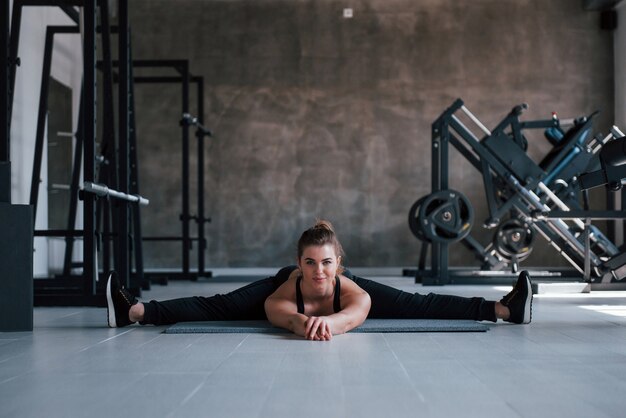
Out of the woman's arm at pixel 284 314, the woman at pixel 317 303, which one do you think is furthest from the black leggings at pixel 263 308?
the woman's arm at pixel 284 314

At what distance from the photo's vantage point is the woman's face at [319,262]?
3133 mm

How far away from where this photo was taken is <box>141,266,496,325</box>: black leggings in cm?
368

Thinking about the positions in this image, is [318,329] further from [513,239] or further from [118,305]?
[513,239]

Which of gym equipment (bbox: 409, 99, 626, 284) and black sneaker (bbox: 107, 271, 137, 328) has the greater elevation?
gym equipment (bbox: 409, 99, 626, 284)

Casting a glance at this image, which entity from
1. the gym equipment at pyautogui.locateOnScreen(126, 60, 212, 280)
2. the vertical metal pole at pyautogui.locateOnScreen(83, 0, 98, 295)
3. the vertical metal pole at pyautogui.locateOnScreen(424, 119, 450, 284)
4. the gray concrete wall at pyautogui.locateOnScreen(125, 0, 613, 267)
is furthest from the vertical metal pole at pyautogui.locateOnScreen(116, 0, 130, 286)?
the gray concrete wall at pyautogui.locateOnScreen(125, 0, 613, 267)

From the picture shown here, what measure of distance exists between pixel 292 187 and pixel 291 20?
224 centimetres

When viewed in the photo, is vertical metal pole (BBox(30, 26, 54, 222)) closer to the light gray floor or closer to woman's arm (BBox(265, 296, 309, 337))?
the light gray floor

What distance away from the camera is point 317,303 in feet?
11.0

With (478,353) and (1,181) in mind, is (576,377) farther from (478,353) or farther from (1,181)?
(1,181)

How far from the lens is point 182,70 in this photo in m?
8.35

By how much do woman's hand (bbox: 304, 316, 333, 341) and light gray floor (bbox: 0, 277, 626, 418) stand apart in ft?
0.13

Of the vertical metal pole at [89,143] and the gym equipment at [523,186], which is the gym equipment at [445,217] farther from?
the vertical metal pole at [89,143]

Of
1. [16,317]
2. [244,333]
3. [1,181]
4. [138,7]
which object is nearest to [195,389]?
[244,333]

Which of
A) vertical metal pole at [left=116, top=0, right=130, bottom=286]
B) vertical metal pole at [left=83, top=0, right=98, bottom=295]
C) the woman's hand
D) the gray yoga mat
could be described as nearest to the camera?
the woman's hand
